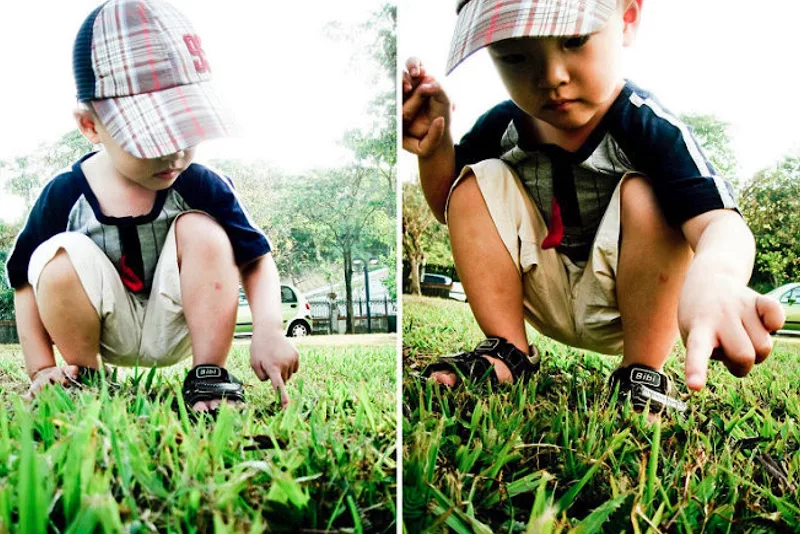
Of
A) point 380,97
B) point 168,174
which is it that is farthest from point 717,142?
point 168,174

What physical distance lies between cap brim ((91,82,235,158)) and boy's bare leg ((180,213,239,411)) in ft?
0.30

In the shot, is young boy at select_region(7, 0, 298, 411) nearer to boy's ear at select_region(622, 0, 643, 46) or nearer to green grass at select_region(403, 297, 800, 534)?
green grass at select_region(403, 297, 800, 534)

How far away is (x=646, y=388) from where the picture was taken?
87cm

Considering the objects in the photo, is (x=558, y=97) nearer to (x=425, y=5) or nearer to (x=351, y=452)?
(x=425, y=5)

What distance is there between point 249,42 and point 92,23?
17cm

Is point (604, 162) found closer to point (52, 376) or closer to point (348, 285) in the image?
point (348, 285)

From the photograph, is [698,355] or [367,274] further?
[367,274]

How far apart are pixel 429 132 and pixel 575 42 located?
21cm

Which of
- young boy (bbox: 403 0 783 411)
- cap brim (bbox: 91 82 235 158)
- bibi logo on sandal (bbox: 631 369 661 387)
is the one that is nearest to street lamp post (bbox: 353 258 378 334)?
young boy (bbox: 403 0 783 411)

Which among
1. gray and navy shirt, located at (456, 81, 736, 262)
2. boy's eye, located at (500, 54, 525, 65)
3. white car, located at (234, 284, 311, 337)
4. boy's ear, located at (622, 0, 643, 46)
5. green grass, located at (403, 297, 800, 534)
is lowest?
green grass, located at (403, 297, 800, 534)

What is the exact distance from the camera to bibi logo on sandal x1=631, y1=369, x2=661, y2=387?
2.85 ft

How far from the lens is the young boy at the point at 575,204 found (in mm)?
795

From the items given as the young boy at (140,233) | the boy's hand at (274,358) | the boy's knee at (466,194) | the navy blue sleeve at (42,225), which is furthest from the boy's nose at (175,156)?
the boy's knee at (466,194)

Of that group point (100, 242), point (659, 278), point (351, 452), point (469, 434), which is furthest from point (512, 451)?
point (100, 242)
